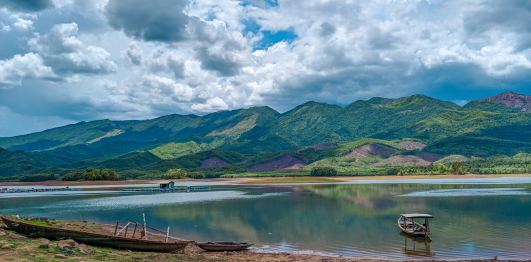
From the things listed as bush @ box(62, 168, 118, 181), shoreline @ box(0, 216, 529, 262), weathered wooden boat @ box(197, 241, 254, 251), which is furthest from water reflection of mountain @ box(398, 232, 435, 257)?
bush @ box(62, 168, 118, 181)

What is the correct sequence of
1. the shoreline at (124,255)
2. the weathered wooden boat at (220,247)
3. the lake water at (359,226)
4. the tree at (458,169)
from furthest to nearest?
the tree at (458,169)
the lake water at (359,226)
the weathered wooden boat at (220,247)
the shoreline at (124,255)

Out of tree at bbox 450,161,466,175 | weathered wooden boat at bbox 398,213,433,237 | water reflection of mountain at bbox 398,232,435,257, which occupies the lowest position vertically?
water reflection of mountain at bbox 398,232,435,257

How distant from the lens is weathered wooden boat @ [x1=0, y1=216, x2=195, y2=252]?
24703 mm

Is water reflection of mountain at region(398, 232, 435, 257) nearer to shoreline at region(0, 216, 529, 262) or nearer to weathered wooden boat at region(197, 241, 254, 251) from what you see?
shoreline at region(0, 216, 529, 262)

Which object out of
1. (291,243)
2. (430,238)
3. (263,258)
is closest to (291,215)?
(291,243)

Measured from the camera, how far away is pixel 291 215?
46.6m

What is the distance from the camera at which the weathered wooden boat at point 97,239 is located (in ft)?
81.0

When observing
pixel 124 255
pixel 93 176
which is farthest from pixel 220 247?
pixel 93 176

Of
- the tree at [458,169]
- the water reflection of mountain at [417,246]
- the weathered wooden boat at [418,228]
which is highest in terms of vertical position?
the tree at [458,169]

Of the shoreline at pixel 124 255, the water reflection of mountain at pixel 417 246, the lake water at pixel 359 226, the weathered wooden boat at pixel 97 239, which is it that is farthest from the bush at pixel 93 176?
the water reflection of mountain at pixel 417 246

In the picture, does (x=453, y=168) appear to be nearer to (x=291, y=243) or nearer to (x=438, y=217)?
(x=438, y=217)

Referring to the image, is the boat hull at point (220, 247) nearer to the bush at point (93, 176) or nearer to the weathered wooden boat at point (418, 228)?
the weathered wooden boat at point (418, 228)

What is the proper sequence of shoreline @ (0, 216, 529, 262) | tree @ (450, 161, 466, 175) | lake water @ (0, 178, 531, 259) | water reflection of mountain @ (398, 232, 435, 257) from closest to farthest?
shoreline @ (0, 216, 529, 262) < water reflection of mountain @ (398, 232, 435, 257) < lake water @ (0, 178, 531, 259) < tree @ (450, 161, 466, 175)

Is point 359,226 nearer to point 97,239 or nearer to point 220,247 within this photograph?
point 220,247
